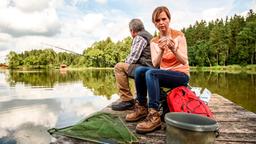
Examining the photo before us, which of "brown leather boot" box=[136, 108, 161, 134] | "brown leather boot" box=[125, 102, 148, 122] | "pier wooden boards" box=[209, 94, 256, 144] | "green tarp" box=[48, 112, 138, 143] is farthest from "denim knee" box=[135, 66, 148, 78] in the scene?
"pier wooden boards" box=[209, 94, 256, 144]

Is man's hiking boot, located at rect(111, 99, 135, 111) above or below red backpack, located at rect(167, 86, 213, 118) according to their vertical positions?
below

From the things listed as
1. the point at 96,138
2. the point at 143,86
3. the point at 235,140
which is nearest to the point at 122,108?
the point at 143,86

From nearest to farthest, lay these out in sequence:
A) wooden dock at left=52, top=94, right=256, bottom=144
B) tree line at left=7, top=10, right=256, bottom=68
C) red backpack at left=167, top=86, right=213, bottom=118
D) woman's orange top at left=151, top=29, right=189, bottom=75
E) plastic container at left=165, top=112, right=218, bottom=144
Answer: plastic container at left=165, top=112, right=218, bottom=144
wooden dock at left=52, top=94, right=256, bottom=144
red backpack at left=167, top=86, right=213, bottom=118
woman's orange top at left=151, top=29, right=189, bottom=75
tree line at left=7, top=10, right=256, bottom=68

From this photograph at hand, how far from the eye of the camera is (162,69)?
3.62 meters

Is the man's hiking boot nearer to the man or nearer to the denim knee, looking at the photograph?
the man

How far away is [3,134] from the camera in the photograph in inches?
260

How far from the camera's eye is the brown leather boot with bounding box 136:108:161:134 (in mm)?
3328

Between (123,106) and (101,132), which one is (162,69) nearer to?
(101,132)

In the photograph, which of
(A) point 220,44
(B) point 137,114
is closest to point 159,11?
(B) point 137,114

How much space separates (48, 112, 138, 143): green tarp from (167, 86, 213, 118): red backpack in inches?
25.8

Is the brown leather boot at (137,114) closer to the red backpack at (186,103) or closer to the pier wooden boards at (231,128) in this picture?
the pier wooden boards at (231,128)

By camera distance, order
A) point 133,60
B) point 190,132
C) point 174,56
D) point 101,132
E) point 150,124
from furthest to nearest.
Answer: point 133,60 → point 174,56 → point 150,124 → point 101,132 → point 190,132

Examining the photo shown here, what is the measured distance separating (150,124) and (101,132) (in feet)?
2.00

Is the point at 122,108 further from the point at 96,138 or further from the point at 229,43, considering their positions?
the point at 229,43
